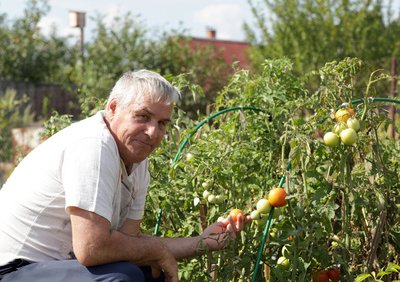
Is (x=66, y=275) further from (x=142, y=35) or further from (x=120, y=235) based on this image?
(x=142, y=35)

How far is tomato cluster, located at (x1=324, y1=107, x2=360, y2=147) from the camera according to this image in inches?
114

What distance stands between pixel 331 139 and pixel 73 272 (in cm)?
102

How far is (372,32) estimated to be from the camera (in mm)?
14945

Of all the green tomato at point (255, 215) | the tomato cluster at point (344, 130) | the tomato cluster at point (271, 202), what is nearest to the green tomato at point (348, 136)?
the tomato cluster at point (344, 130)

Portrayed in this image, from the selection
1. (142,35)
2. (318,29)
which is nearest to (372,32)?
(318,29)

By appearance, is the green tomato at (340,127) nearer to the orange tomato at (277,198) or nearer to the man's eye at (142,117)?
the orange tomato at (277,198)

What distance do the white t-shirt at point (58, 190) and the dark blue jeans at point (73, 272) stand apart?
0.06m

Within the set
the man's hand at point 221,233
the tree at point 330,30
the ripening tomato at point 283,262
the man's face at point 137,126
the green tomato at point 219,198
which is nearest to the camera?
the man's face at point 137,126

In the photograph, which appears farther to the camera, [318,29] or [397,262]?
[318,29]

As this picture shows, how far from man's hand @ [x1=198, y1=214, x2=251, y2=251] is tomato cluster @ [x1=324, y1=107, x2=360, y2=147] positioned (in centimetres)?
44

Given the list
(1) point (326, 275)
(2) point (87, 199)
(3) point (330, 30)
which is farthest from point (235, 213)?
(3) point (330, 30)

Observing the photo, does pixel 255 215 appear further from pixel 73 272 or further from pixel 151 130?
pixel 73 272

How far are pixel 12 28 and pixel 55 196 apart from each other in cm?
1662

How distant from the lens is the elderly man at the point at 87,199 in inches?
104
